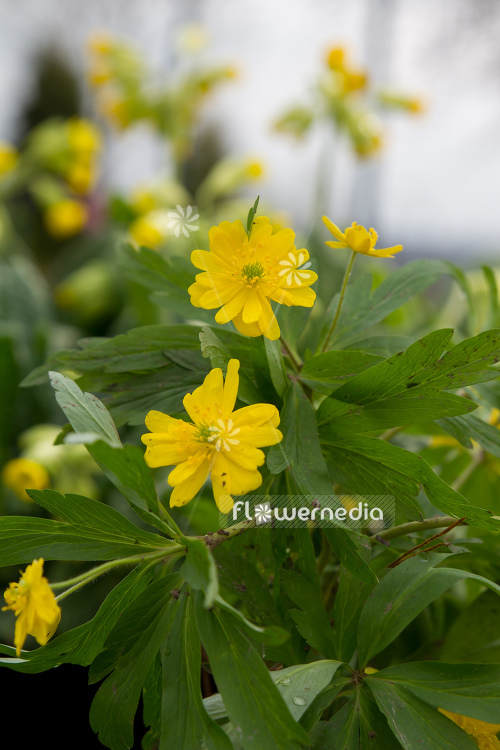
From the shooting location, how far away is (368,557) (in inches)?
9.3

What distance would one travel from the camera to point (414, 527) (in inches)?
10.0

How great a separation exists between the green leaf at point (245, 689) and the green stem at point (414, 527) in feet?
0.27

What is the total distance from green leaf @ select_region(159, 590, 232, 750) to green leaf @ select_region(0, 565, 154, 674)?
0.02 m

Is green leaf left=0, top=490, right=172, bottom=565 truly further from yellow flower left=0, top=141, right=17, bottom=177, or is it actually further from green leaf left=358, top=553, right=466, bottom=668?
yellow flower left=0, top=141, right=17, bottom=177

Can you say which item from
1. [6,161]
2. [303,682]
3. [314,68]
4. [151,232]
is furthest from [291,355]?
[314,68]

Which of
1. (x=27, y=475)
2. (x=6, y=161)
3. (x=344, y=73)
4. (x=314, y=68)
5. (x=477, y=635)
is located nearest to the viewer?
(x=477, y=635)

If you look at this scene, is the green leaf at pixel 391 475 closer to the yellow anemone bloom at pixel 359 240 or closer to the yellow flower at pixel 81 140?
the yellow anemone bloom at pixel 359 240

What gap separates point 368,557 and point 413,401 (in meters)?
0.07

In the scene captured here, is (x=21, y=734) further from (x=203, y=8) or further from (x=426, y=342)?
(x=203, y=8)

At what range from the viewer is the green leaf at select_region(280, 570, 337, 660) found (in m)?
0.23

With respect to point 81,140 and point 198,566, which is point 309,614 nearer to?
point 198,566

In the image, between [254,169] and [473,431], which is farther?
[254,169]

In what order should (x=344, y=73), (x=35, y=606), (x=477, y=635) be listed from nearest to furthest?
(x=35, y=606)
(x=477, y=635)
(x=344, y=73)

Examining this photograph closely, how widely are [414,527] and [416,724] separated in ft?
0.25
